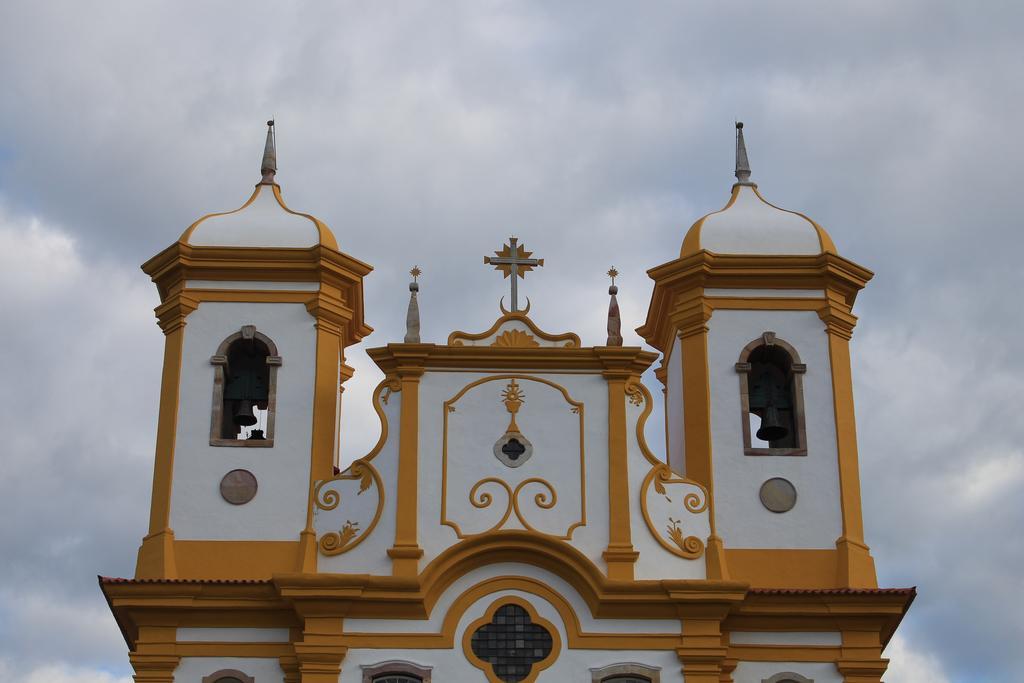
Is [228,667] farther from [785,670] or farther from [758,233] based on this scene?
[758,233]

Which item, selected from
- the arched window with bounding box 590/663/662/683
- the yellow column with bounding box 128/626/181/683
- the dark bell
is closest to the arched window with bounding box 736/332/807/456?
the dark bell

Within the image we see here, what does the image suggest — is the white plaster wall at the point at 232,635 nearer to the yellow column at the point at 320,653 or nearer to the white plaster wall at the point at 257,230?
the yellow column at the point at 320,653

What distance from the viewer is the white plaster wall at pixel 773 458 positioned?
26.8 metres

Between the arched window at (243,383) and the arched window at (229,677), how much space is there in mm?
3541

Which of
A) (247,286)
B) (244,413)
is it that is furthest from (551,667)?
(247,286)

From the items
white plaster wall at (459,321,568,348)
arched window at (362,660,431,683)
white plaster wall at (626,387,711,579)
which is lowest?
arched window at (362,660,431,683)

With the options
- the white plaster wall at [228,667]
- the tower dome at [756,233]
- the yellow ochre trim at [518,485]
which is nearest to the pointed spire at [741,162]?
the tower dome at [756,233]

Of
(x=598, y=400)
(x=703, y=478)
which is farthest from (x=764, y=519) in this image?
(x=598, y=400)

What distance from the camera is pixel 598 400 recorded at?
2662cm

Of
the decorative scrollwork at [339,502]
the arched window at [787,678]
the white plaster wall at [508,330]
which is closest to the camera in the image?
the arched window at [787,678]

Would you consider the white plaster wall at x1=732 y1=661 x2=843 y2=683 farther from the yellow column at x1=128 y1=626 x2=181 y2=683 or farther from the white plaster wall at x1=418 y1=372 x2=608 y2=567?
the yellow column at x1=128 y1=626 x2=181 y2=683

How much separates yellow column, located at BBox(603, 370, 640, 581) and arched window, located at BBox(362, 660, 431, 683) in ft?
9.01

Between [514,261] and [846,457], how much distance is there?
214 inches

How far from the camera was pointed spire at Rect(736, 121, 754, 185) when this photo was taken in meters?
30.8
